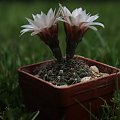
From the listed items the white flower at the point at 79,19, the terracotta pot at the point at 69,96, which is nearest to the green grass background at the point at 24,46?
the terracotta pot at the point at 69,96

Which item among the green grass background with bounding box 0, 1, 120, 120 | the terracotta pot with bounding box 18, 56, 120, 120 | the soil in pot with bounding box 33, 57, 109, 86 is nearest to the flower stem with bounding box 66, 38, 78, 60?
the soil in pot with bounding box 33, 57, 109, 86

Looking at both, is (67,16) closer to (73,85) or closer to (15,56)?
(73,85)

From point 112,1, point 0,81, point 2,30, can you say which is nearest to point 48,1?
point 112,1

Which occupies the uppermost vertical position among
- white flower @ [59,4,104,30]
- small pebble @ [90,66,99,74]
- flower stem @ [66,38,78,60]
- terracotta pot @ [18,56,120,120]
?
white flower @ [59,4,104,30]

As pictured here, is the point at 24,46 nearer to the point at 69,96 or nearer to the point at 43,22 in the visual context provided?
the point at 43,22

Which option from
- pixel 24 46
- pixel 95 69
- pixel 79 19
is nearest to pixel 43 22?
pixel 79 19

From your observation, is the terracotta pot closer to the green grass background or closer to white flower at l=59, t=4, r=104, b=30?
the green grass background

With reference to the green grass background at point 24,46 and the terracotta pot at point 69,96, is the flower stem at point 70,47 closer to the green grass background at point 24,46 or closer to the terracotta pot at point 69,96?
the terracotta pot at point 69,96
